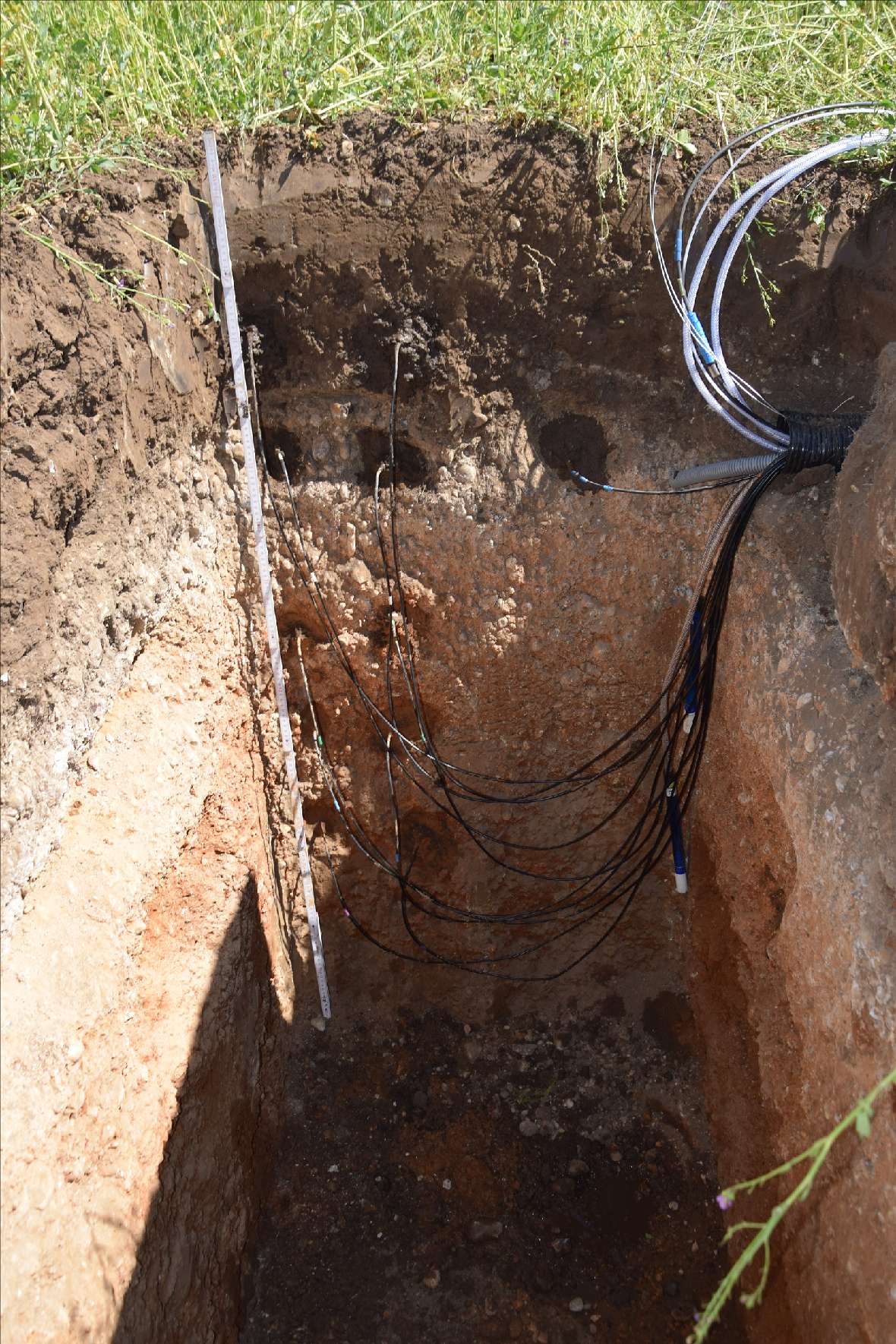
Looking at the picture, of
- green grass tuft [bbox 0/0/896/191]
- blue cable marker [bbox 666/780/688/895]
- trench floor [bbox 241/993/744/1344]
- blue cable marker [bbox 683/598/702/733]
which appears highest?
green grass tuft [bbox 0/0/896/191]

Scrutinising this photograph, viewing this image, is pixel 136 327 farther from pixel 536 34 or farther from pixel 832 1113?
pixel 832 1113

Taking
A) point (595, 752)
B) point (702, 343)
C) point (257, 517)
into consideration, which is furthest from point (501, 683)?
point (702, 343)

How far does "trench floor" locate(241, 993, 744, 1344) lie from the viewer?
10.6ft

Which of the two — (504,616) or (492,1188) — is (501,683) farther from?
(492,1188)

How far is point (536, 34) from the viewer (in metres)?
3.60

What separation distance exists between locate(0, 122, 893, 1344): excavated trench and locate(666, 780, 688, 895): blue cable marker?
117mm

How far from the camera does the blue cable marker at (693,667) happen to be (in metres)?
3.33

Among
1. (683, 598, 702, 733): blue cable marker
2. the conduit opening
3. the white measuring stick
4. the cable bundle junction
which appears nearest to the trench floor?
the conduit opening

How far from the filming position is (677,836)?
3514mm

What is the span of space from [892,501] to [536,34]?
7.91 ft

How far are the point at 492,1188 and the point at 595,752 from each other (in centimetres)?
169

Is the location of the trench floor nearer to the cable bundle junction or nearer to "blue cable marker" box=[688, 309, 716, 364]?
the cable bundle junction

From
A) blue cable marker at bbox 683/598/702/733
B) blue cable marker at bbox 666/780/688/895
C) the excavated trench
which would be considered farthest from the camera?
blue cable marker at bbox 666/780/688/895

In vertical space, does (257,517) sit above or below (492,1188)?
above
